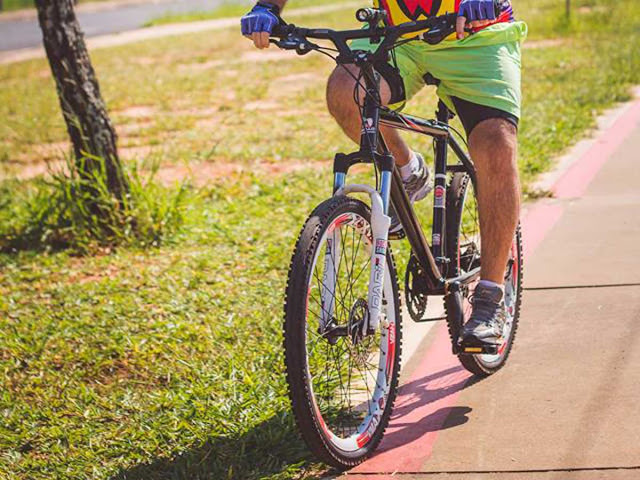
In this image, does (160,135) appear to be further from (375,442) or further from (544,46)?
(375,442)

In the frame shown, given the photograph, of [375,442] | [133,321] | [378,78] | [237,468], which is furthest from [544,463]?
[133,321]

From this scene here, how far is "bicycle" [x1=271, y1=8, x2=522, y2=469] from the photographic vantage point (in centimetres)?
326

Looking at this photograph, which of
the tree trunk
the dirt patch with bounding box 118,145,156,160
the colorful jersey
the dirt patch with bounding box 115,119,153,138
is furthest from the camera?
the dirt patch with bounding box 115,119,153,138

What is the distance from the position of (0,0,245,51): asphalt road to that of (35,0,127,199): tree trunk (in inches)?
644

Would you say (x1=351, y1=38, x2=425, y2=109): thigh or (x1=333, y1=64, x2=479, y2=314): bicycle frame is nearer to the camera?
(x1=333, y1=64, x2=479, y2=314): bicycle frame

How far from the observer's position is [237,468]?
359 cm

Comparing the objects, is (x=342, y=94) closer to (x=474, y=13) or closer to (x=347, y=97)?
(x=347, y=97)

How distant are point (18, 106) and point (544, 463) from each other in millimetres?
9841

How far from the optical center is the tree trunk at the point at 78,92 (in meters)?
6.46

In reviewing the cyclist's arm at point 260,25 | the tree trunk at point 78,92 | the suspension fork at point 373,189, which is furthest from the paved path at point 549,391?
the tree trunk at point 78,92

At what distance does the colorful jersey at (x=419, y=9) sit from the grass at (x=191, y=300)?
1453mm

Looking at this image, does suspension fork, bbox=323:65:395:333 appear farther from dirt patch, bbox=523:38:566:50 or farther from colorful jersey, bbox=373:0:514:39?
dirt patch, bbox=523:38:566:50

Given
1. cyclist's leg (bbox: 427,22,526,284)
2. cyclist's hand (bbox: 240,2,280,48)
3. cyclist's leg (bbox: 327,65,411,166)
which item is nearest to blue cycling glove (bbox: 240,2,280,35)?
cyclist's hand (bbox: 240,2,280,48)

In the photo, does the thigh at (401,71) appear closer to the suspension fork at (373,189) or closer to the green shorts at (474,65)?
the green shorts at (474,65)
